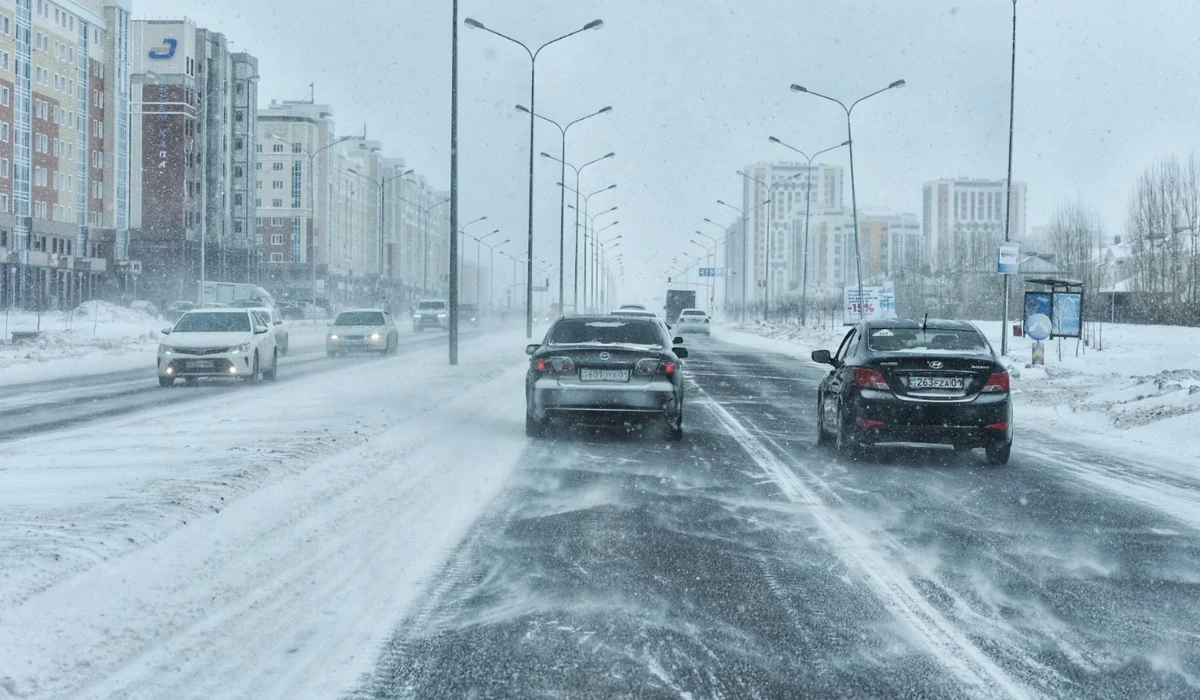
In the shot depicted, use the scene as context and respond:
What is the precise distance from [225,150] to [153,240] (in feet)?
45.8

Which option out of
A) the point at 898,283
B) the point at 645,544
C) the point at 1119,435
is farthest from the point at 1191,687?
the point at 898,283

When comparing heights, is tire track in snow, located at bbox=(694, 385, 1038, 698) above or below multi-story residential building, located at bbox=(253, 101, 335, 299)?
below

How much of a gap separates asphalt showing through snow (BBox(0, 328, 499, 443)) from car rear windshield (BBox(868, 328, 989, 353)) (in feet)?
29.9

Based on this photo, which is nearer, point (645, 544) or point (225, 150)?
point (645, 544)

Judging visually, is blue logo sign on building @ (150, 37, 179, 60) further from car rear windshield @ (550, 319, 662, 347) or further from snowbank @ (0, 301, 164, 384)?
car rear windshield @ (550, 319, 662, 347)

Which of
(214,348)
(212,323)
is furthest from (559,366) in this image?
(212,323)

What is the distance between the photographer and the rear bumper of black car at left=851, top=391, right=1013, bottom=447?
12180mm

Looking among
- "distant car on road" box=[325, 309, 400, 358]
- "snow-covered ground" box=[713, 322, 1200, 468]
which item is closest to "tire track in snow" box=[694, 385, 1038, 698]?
"snow-covered ground" box=[713, 322, 1200, 468]

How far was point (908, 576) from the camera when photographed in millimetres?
7176

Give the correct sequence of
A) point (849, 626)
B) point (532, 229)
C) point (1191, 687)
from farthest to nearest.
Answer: point (532, 229) → point (849, 626) → point (1191, 687)

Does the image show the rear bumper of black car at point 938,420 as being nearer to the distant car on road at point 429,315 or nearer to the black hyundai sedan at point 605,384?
the black hyundai sedan at point 605,384

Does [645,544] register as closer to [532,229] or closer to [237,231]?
[532,229]

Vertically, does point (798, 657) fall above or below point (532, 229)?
below

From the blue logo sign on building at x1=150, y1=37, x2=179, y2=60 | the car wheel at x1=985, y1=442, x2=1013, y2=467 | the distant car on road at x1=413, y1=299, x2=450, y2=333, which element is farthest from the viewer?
the blue logo sign on building at x1=150, y1=37, x2=179, y2=60
